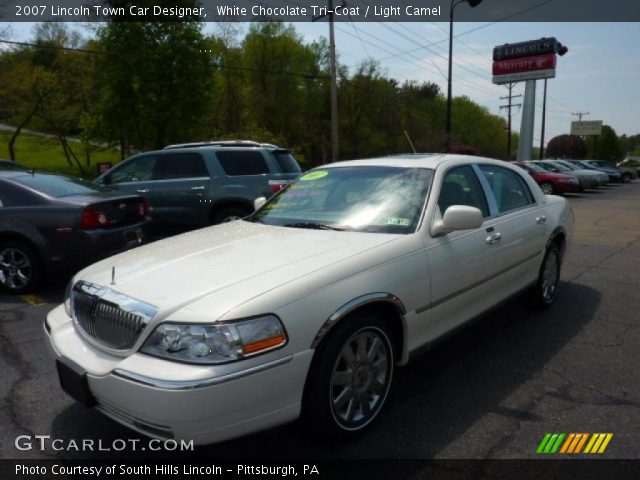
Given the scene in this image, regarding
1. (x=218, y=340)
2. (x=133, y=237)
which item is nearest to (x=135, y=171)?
(x=133, y=237)

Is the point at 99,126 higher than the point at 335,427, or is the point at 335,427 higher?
the point at 99,126

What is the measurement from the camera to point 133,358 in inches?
94.7

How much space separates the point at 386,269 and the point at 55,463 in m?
2.10

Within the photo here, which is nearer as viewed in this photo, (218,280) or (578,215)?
(218,280)

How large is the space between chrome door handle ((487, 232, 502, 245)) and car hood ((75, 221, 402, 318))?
1.06 m

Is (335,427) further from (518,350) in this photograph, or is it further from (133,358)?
(518,350)

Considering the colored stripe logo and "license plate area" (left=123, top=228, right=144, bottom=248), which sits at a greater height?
"license plate area" (left=123, top=228, right=144, bottom=248)

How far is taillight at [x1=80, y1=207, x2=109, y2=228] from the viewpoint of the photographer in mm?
5621

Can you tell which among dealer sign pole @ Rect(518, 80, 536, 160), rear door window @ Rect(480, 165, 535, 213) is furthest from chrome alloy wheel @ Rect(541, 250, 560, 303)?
dealer sign pole @ Rect(518, 80, 536, 160)

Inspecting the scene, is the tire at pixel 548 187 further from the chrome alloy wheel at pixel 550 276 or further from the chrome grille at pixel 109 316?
the chrome grille at pixel 109 316

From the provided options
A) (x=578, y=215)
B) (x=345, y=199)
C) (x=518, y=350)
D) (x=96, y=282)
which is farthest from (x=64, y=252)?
(x=578, y=215)

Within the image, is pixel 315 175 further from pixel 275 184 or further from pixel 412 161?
pixel 275 184

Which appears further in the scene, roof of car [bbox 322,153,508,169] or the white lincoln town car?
roof of car [bbox 322,153,508,169]

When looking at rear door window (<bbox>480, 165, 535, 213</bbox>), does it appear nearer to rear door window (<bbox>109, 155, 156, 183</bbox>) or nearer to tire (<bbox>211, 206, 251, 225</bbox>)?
tire (<bbox>211, 206, 251, 225</bbox>)
